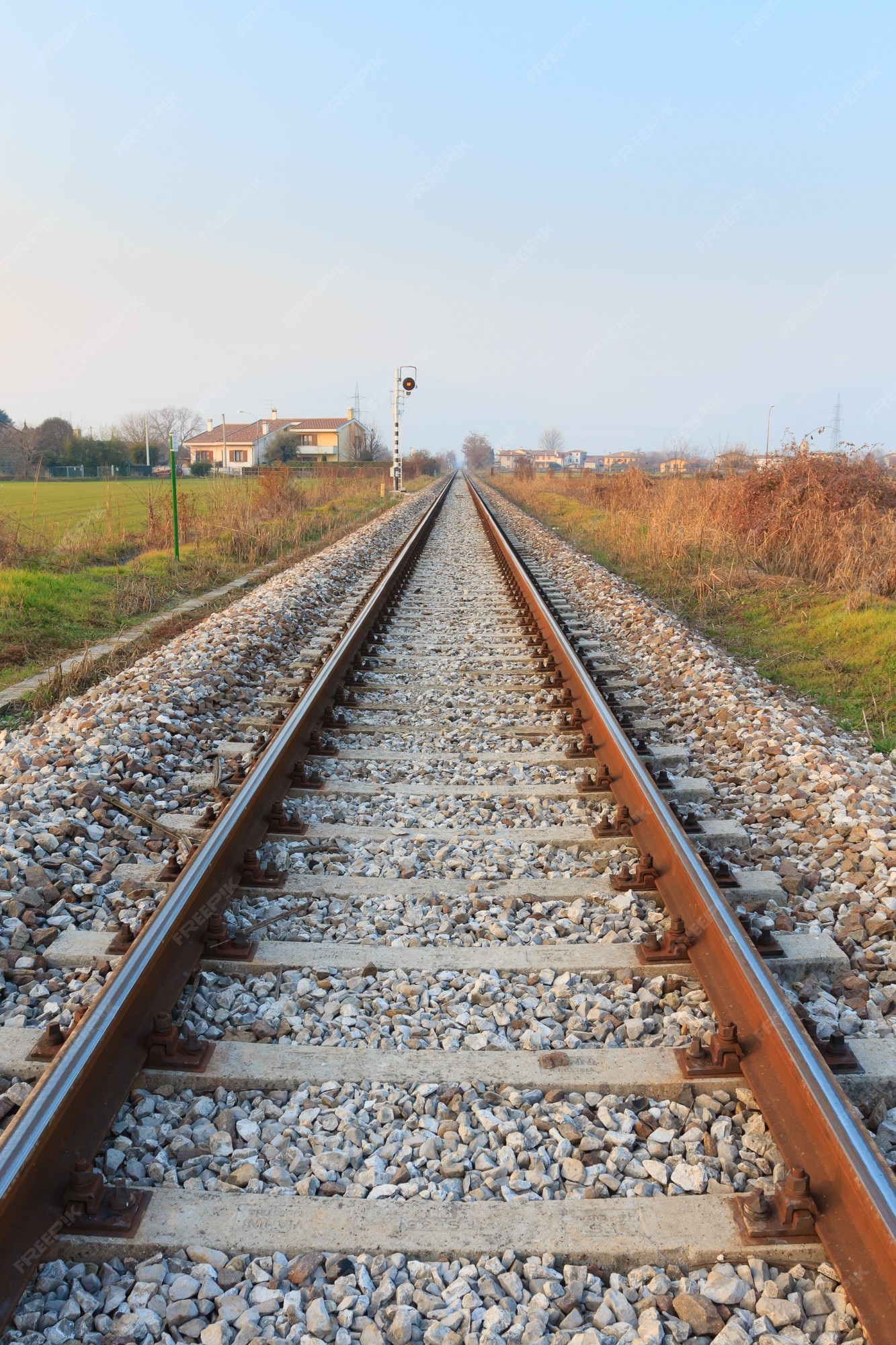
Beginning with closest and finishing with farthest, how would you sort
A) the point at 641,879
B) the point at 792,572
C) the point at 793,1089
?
the point at 793,1089, the point at 641,879, the point at 792,572

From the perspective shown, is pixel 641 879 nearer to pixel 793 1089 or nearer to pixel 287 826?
pixel 793 1089

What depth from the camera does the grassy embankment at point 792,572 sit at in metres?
6.85

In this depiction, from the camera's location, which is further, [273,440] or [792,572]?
[273,440]

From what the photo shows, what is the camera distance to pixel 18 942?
295 cm

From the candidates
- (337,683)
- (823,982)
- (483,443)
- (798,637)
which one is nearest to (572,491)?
(798,637)

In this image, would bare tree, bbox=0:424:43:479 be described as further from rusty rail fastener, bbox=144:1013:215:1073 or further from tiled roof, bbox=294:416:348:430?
tiled roof, bbox=294:416:348:430

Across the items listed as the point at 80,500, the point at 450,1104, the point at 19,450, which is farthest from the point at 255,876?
the point at 80,500

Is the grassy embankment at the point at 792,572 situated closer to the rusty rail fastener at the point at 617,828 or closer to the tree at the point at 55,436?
the rusty rail fastener at the point at 617,828

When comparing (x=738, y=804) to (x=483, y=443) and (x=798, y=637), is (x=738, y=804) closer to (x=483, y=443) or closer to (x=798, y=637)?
(x=798, y=637)

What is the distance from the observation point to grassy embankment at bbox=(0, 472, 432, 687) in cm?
834

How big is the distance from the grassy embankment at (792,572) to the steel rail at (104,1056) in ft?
13.0

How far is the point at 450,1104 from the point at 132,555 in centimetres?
1365

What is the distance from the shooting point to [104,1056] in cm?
222

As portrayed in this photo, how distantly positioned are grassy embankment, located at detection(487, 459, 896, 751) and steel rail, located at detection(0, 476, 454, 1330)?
3960 millimetres
